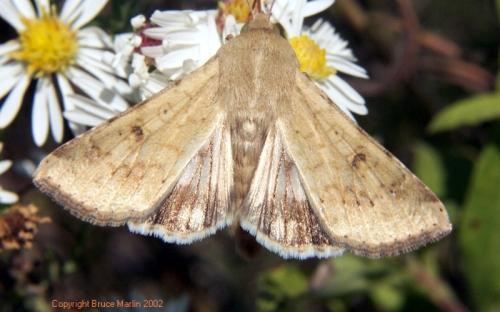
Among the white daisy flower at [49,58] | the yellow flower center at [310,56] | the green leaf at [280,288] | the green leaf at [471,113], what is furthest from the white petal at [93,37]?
the green leaf at [471,113]

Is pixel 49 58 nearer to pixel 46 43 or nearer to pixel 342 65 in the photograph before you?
pixel 46 43

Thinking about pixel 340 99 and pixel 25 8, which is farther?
pixel 25 8

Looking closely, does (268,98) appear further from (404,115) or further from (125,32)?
(404,115)

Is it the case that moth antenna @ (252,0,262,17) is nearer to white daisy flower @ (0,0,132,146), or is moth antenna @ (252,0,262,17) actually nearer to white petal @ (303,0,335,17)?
white petal @ (303,0,335,17)

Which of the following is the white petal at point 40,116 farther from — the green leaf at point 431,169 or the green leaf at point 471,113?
the green leaf at point 431,169

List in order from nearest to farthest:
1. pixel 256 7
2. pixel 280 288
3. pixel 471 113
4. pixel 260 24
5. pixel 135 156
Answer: pixel 135 156 → pixel 260 24 → pixel 256 7 → pixel 471 113 → pixel 280 288

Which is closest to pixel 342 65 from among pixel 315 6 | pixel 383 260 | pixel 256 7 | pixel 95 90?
pixel 315 6

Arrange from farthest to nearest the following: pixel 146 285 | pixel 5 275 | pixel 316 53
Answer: pixel 146 285
pixel 5 275
pixel 316 53

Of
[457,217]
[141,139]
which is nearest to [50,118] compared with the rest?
[141,139]
